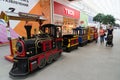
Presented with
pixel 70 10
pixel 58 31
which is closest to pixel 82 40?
pixel 58 31

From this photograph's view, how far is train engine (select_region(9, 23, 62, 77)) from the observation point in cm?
364

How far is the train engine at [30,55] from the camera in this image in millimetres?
3639

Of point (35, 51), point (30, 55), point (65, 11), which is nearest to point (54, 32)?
point (35, 51)

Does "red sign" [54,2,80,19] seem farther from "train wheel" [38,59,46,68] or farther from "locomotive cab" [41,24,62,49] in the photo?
"train wheel" [38,59,46,68]

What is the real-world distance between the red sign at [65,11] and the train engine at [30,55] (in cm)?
872

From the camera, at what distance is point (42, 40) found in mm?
4426

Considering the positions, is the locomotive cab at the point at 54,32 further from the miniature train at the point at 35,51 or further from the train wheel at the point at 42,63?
the train wheel at the point at 42,63

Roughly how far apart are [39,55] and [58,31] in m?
1.90

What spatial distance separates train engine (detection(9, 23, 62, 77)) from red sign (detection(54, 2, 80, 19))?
8.72m

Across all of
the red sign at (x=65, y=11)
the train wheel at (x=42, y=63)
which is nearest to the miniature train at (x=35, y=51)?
the train wheel at (x=42, y=63)

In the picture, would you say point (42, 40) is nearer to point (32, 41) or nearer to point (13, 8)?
point (32, 41)

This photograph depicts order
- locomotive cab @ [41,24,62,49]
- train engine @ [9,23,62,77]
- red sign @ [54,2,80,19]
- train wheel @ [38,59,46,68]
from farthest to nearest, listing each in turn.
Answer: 1. red sign @ [54,2,80,19]
2. locomotive cab @ [41,24,62,49]
3. train wheel @ [38,59,46,68]
4. train engine @ [9,23,62,77]

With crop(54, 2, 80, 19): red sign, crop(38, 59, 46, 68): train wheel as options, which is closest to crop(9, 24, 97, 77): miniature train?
crop(38, 59, 46, 68): train wheel

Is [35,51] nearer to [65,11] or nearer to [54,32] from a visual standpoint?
[54,32]
